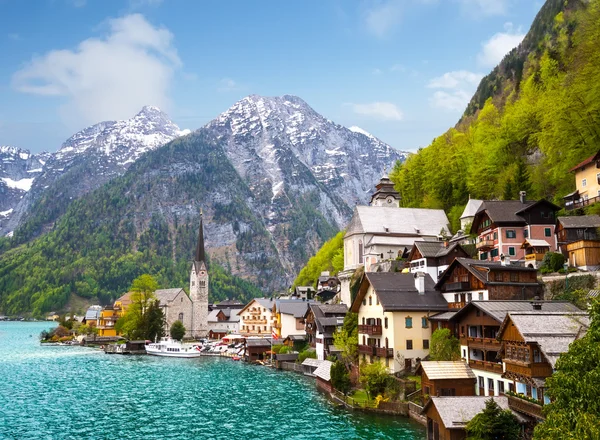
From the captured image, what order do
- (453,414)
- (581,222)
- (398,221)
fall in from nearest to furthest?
(453,414)
(581,222)
(398,221)

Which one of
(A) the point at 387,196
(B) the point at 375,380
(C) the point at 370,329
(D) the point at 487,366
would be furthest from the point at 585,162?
(A) the point at 387,196

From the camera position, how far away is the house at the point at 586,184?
188 ft

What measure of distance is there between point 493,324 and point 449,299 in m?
13.3

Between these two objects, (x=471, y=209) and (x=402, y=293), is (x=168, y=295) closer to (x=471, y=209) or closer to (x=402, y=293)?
(x=471, y=209)

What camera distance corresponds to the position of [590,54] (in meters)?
65.6

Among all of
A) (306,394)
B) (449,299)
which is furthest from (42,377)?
(449,299)

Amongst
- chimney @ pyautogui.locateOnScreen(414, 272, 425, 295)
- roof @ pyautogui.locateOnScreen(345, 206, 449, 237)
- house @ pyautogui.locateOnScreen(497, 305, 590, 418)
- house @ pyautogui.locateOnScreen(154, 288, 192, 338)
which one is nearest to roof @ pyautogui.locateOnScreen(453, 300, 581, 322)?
house @ pyautogui.locateOnScreen(497, 305, 590, 418)

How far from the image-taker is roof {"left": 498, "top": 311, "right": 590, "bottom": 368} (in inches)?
1282

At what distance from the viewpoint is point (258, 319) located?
4938 inches

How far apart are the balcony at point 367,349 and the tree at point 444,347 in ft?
24.4

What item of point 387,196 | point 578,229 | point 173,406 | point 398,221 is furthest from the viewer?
point 387,196

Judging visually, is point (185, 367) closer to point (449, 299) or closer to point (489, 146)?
point (449, 299)

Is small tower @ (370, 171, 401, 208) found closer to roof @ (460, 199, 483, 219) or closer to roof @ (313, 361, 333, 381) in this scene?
roof @ (460, 199, 483, 219)

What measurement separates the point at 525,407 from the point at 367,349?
2569 cm
